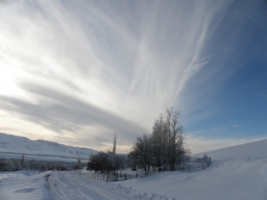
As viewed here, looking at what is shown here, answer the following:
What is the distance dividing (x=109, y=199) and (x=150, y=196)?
8.93 feet

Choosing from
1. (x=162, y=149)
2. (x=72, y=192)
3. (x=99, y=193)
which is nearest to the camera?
(x=99, y=193)

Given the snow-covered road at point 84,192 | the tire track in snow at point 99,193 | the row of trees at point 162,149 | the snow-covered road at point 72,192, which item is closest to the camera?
the tire track in snow at point 99,193

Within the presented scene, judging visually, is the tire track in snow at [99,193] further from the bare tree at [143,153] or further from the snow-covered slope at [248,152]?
the snow-covered slope at [248,152]

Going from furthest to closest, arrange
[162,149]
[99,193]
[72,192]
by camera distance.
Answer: [162,149]
[72,192]
[99,193]

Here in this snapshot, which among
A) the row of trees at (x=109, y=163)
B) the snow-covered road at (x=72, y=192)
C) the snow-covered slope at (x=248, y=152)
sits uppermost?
the snow-covered slope at (x=248, y=152)

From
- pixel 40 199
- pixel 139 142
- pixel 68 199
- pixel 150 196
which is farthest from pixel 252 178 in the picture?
pixel 139 142

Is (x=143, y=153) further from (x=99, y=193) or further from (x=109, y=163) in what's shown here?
(x=99, y=193)

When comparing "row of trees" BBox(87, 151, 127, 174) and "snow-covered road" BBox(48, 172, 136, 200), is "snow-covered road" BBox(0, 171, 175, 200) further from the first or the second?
"row of trees" BBox(87, 151, 127, 174)

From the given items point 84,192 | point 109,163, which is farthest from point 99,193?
point 109,163

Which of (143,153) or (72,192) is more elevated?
(143,153)

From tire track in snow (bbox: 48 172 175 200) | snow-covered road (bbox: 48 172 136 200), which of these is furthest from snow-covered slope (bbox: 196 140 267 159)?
snow-covered road (bbox: 48 172 136 200)

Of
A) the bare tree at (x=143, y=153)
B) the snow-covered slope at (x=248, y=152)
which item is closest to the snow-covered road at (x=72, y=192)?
the bare tree at (x=143, y=153)

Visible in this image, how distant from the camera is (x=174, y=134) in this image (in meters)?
39.4

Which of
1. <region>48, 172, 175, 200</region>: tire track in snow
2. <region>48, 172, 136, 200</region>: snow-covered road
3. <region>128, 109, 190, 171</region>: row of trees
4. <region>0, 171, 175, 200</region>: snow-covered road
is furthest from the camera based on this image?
<region>128, 109, 190, 171</region>: row of trees
